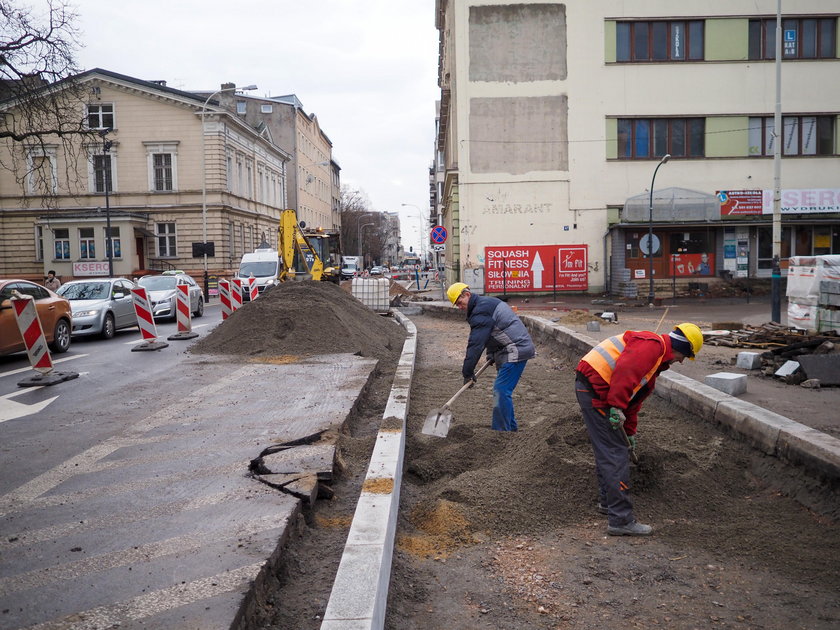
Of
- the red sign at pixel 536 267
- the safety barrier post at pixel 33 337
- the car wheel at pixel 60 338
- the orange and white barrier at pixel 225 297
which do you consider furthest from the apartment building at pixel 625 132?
the safety barrier post at pixel 33 337

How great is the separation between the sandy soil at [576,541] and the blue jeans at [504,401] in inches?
9.5

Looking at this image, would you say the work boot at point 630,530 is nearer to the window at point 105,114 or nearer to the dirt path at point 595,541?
the dirt path at point 595,541

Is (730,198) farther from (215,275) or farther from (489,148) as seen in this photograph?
(215,275)

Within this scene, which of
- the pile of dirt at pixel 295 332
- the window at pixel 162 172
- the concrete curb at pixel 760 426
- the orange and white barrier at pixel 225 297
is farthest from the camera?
the window at pixel 162 172

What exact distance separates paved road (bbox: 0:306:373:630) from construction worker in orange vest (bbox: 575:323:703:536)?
2.11 metres

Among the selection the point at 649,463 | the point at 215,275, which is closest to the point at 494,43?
the point at 215,275

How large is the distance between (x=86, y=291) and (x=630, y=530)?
16496 millimetres

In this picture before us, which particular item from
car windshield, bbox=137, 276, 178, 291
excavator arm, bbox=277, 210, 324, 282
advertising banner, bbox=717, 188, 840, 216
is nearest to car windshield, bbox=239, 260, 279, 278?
excavator arm, bbox=277, 210, 324, 282

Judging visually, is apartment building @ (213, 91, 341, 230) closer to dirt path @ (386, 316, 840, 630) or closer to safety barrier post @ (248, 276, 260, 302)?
safety barrier post @ (248, 276, 260, 302)

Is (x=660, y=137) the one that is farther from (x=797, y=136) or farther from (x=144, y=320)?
(x=144, y=320)

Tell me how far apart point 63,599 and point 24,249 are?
164ft

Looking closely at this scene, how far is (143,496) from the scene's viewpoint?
5.27m

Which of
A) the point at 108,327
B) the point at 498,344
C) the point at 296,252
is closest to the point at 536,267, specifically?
the point at 296,252

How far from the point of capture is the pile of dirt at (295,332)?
1381 centimetres
